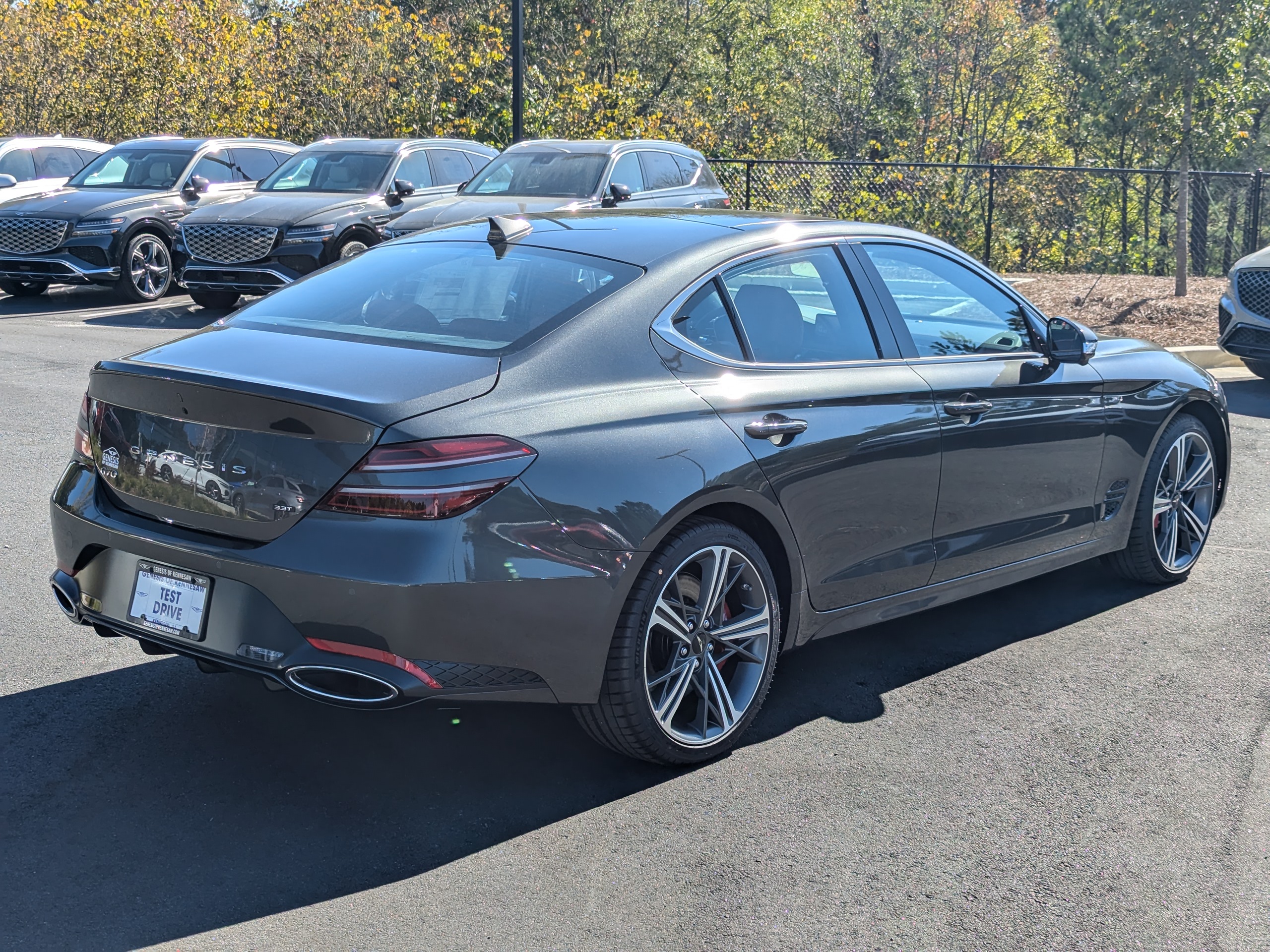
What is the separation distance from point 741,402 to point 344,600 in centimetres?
136

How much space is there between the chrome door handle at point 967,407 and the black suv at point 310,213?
1003 cm

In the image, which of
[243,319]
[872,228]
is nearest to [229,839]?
[243,319]

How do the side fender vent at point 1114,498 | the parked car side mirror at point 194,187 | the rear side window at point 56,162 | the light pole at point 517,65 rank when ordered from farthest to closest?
the light pole at point 517,65 < the rear side window at point 56,162 < the parked car side mirror at point 194,187 < the side fender vent at point 1114,498

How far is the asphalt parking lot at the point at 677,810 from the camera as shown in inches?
127

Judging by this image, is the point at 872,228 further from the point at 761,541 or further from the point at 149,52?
the point at 149,52

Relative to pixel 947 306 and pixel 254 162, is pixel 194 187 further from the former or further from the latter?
pixel 947 306

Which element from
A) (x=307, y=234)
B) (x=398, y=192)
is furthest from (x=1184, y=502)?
(x=398, y=192)

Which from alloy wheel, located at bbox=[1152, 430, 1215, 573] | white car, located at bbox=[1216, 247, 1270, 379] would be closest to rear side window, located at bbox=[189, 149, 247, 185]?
white car, located at bbox=[1216, 247, 1270, 379]

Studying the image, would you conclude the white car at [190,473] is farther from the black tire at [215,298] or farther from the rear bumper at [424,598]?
the black tire at [215,298]

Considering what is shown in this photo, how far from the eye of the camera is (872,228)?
16.6ft

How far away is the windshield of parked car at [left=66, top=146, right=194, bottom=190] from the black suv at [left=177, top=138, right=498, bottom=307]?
0.97 meters

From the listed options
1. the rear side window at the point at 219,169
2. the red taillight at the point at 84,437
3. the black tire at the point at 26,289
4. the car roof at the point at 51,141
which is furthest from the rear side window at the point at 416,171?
the red taillight at the point at 84,437

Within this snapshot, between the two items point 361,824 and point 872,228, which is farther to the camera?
point 872,228

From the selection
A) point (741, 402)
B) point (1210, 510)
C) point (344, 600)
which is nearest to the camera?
point (344, 600)
